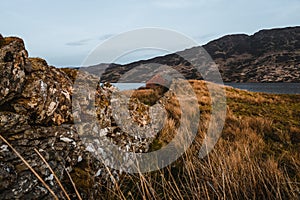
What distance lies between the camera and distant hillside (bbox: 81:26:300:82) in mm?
74056

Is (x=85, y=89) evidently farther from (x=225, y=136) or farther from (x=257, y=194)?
(x=225, y=136)

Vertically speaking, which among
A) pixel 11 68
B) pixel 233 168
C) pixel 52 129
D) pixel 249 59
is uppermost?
pixel 249 59

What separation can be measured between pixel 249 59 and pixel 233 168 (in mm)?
117296

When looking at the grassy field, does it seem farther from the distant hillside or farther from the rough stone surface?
the distant hillside

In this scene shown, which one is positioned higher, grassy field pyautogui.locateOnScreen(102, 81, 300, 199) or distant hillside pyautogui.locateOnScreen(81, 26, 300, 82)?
distant hillside pyautogui.locateOnScreen(81, 26, 300, 82)

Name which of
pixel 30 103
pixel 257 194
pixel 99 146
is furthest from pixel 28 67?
pixel 257 194

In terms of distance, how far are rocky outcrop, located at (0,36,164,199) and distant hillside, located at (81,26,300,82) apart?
23778 millimetres

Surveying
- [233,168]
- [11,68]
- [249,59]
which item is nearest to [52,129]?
[11,68]

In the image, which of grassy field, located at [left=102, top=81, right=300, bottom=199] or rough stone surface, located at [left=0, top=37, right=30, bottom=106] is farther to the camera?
rough stone surface, located at [left=0, top=37, right=30, bottom=106]

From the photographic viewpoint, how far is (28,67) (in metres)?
3.48

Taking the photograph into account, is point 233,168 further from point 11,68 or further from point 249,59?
point 249,59

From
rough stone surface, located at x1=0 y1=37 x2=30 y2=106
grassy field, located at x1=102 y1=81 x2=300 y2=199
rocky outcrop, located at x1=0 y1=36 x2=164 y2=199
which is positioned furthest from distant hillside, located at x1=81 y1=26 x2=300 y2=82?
rough stone surface, located at x1=0 y1=37 x2=30 y2=106

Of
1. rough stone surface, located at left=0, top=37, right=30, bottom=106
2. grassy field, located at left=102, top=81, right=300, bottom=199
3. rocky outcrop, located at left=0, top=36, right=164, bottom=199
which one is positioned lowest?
grassy field, located at left=102, top=81, right=300, bottom=199

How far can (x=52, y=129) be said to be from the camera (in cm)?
324
